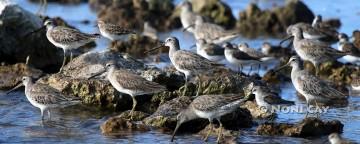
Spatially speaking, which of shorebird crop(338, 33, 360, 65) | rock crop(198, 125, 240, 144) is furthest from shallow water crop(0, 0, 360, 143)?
shorebird crop(338, 33, 360, 65)

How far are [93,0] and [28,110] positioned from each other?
17.2m

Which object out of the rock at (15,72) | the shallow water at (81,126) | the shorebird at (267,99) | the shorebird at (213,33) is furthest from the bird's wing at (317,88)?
the shorebird at (213,33)

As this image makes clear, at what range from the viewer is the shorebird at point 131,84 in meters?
14.4

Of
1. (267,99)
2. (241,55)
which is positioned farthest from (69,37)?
(267,99)

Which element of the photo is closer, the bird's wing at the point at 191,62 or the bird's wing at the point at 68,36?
the bird's wing at the point at 191,62

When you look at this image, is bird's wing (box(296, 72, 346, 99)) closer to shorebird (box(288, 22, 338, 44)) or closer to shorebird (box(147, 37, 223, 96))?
shorebird (box(147, 37, 223, 96))

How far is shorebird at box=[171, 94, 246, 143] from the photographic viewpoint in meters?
13.1

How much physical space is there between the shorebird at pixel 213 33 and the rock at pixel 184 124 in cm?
782

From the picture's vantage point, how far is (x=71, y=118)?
1506 cm

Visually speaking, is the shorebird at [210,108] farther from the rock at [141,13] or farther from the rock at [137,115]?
the rock at [141,13]

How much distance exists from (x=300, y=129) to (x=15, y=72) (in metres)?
6.95

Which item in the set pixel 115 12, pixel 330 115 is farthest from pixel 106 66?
pixel 115 12

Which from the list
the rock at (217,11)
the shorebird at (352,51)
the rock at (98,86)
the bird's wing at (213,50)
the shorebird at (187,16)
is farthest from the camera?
the rock at (217,11)

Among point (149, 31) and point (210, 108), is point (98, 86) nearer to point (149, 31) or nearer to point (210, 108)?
point (210, 108)
